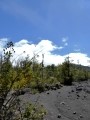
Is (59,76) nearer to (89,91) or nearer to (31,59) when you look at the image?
(89,91)

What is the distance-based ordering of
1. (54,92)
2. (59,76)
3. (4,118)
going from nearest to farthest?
(4,118) < (54,92) < (59,76)

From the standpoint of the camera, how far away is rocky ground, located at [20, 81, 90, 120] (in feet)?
101

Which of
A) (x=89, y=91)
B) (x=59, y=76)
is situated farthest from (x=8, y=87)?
(x=59, y=76)

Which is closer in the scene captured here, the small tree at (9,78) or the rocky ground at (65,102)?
the small tree at (9,78)

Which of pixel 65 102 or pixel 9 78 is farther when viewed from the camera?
pixel 65 102

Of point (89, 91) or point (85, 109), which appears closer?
point (85, 109)

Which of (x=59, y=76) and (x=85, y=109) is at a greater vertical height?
(x=59, y=76)

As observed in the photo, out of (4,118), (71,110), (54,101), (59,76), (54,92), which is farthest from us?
(59,76)

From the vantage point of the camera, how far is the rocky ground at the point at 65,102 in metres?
30.7

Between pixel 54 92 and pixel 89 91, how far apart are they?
19.0 feet

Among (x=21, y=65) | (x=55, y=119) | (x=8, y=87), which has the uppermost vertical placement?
(x=21, y=65)

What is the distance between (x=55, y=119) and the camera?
28.0 meters

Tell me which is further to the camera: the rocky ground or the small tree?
the rocky ground

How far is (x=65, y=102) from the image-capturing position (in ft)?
121
